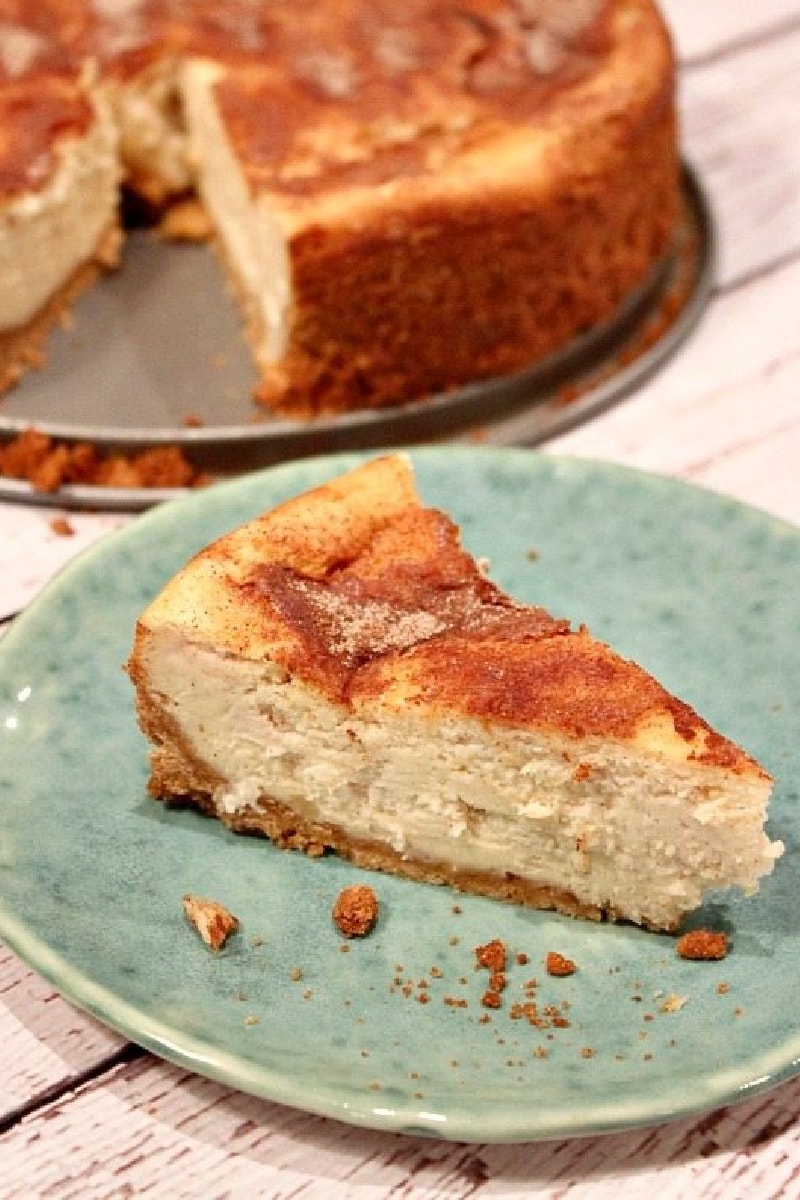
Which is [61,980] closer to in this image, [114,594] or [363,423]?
[114,594]

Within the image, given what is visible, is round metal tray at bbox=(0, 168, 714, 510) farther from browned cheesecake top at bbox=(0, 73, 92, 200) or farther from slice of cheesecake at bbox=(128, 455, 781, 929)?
slice of cheesecake at bbox=(128, 455, 781, 929)

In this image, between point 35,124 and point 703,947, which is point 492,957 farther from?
point 35,124

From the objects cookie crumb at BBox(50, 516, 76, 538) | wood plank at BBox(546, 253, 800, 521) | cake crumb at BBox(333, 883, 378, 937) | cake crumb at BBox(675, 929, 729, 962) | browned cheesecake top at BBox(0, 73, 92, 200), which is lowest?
wood plank at BBox(546, 253, 800, 521)

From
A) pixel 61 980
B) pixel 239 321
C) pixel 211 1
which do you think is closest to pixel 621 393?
pixel 239 321

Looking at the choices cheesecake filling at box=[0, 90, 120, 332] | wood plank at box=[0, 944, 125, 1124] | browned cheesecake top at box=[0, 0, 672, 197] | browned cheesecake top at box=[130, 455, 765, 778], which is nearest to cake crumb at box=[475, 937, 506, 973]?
browned cheesecake top at box=[130, 455, 765, 778]

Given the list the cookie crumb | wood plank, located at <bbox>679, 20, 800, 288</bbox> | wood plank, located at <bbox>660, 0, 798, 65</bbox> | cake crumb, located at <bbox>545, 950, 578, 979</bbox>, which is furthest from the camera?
wood plank, located at <bbox>660, 0, 798, 65</bbox>

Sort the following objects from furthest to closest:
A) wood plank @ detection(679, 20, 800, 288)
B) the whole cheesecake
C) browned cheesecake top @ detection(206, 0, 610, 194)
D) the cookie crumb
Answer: wood plank @ detection(679, 20, 800, 288) → browned cheesecake top @ detection(206, 0, 610, 194) → the whole cheesecake → the cookie crumb

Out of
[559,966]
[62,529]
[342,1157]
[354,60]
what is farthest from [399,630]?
[354,60]

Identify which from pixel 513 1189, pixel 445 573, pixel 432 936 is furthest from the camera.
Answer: pixel 445 573
